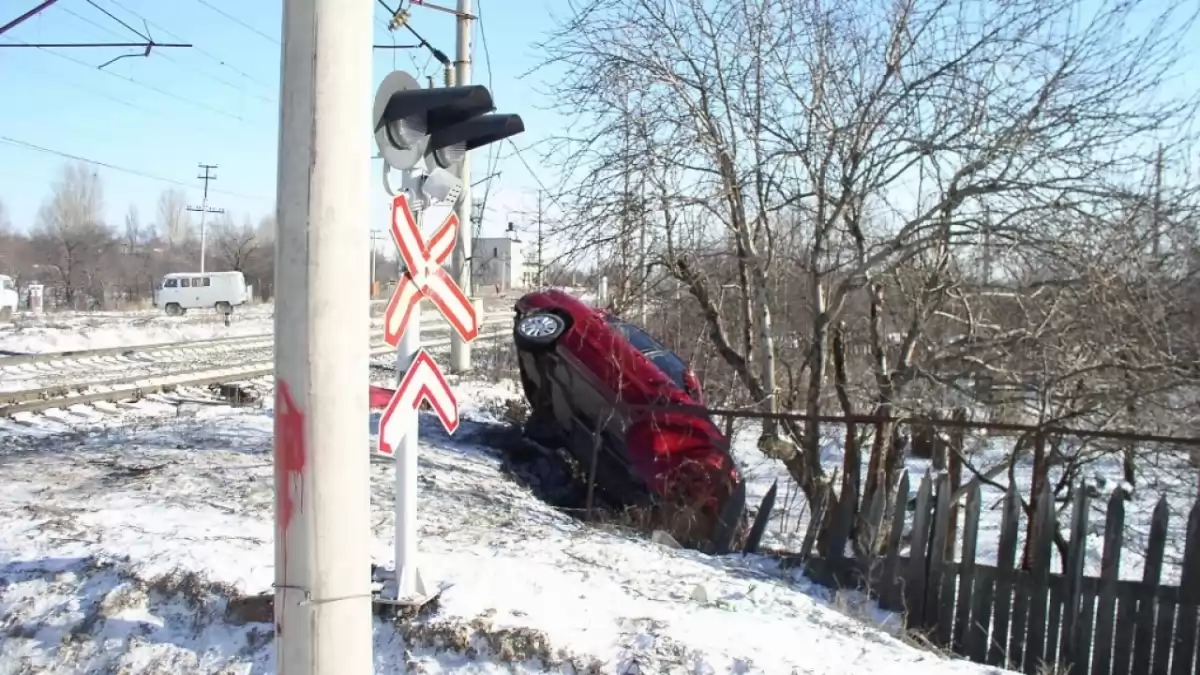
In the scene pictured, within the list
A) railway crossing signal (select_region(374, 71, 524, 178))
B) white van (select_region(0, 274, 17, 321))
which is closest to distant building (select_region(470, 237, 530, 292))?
railway crossing signal (select_region(374, 71, 524, 178))

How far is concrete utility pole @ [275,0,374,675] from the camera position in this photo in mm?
2791

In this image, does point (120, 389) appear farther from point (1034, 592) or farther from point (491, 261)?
point (1034, 592)

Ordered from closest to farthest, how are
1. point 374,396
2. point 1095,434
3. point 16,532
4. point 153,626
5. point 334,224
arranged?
point 334,224 → point 153,626 → point 16,532 → point 1095,434 → point 374,396

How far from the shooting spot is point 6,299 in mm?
32688

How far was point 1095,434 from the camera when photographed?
545 cm

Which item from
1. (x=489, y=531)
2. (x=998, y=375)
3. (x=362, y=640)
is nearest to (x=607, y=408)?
(x=489, y=531)

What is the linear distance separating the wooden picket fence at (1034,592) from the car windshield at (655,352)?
6.70ft

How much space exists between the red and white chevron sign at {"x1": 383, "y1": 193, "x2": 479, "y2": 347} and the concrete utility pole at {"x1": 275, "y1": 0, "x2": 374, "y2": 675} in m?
1.20

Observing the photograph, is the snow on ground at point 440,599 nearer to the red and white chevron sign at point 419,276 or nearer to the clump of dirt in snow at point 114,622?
the clump of dirt in snow at point 114,622

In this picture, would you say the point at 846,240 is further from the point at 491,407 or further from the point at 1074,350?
the point at 491,407

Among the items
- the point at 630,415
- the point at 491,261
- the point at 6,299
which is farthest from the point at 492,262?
the point at 6,299

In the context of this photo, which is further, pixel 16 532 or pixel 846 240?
pixel 846 240

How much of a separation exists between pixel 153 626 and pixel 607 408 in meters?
3.89

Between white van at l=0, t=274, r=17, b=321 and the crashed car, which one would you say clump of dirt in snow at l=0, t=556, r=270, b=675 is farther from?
white van at l=0, t=274, r=17, b=321
